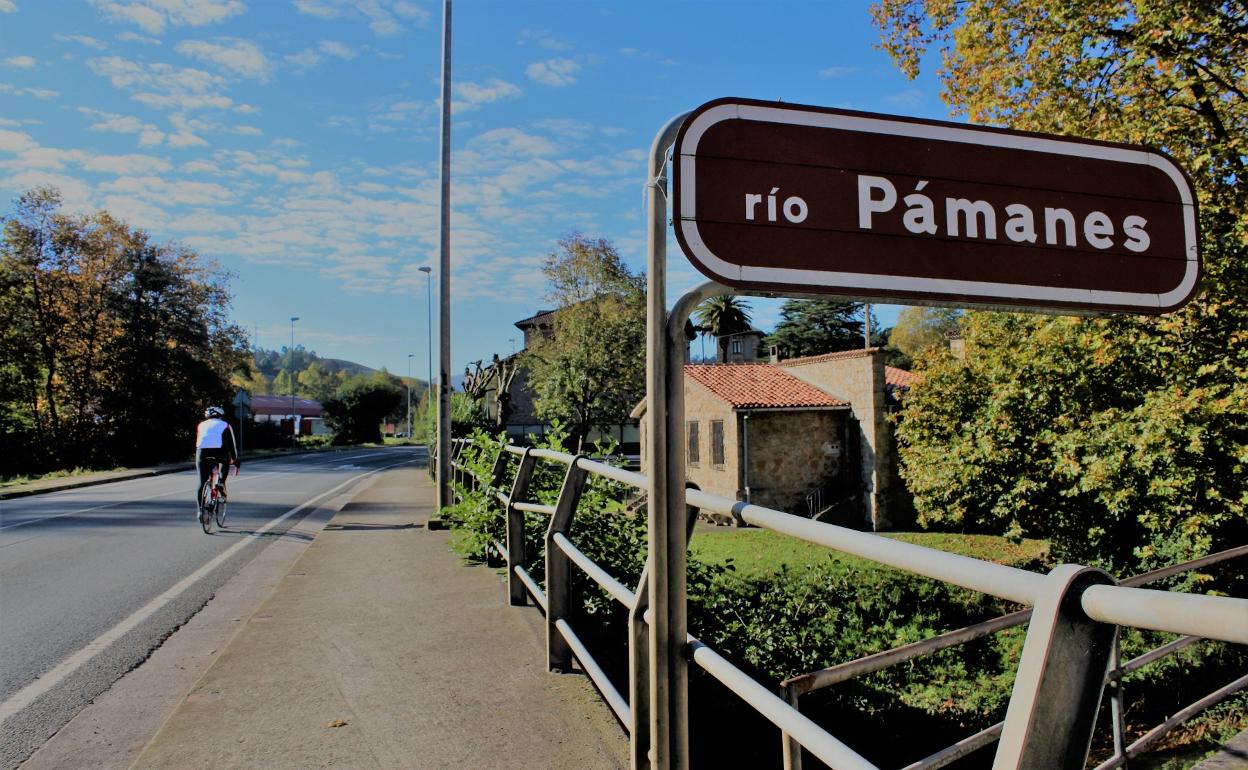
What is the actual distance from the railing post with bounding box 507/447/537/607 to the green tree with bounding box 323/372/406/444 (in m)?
70.0

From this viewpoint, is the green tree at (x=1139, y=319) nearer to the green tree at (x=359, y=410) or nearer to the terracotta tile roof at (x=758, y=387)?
the terracotta tile roof at (x=758, y=387)

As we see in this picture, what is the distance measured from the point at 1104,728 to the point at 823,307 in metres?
58.1

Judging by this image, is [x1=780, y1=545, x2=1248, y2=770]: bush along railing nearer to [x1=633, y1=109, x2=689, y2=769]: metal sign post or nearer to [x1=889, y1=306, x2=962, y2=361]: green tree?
[x1=633, y1=109, x2=689, y2=769]: metal sign post

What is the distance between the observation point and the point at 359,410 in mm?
71250

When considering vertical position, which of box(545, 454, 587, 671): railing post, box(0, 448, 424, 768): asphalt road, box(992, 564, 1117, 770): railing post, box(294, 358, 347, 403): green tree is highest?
box(294, 358, 347, 403): green tree

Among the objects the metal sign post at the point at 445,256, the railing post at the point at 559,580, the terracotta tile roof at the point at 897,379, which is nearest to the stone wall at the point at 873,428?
the terracotta tile roof at the point at 897,379

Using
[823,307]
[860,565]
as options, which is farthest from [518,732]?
[823,307]

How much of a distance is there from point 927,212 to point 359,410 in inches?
2909

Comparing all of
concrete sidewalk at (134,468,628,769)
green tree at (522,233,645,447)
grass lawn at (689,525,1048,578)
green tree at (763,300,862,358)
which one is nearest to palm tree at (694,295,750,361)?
green tree at (763,300,862,358)

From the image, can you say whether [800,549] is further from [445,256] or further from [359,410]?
[359,410]

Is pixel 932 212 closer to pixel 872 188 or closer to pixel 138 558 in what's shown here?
pixel 872 188

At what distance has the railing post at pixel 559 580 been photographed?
3430 millimetres

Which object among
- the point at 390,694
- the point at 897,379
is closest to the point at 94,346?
the point at 897,379

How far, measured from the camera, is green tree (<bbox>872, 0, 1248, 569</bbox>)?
28.5 ft
